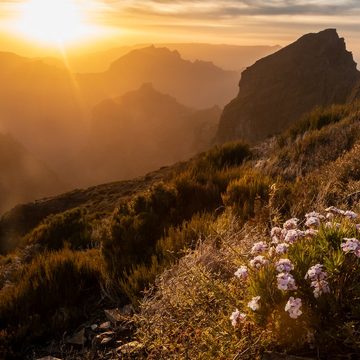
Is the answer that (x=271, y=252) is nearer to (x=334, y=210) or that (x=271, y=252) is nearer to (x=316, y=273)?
(x=316, y=273)

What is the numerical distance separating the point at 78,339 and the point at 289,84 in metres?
150

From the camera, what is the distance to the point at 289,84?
14662 cm

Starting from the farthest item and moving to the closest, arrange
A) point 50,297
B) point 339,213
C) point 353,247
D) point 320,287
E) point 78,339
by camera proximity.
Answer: point 50,297
point 78,339
point 339,213
point 320,287
point 353,247

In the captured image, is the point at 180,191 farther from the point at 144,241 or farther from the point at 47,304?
the point at 47,304

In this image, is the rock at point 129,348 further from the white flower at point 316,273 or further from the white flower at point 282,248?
the white flower at point 316,273

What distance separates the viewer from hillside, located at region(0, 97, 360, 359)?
3.14m

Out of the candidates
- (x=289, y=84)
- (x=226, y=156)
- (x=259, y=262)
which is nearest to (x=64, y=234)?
(x=226, y=156)

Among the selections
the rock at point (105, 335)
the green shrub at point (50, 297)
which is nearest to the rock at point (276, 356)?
the rock at point (105, 335)

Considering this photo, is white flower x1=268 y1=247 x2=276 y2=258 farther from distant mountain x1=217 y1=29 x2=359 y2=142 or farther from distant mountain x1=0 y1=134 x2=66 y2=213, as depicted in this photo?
distant mountain x1=0 y1=134 x2=66 y2=213

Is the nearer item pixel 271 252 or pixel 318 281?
pixel 318 281

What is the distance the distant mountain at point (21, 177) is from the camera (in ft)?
548

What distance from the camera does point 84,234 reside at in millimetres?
10688

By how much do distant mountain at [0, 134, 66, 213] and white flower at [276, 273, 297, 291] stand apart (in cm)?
16607

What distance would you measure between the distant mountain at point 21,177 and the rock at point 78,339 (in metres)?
163
